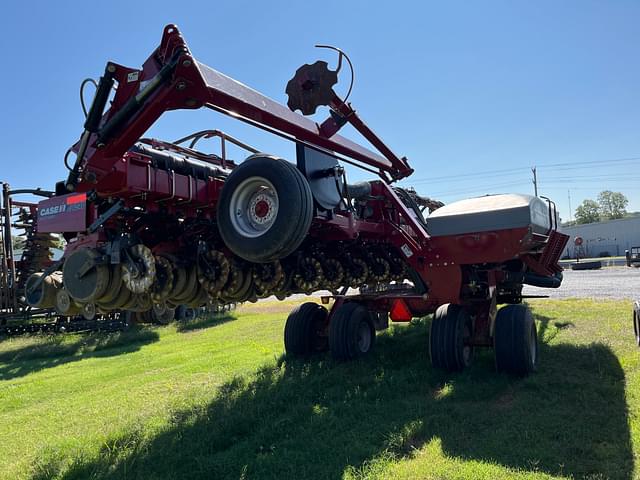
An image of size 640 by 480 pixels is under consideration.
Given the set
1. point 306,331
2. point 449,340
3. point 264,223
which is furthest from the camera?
point 306,331

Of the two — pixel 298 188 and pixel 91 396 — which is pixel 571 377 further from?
pixel 91 396

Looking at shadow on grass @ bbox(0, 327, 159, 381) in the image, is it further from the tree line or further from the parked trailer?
the tree line

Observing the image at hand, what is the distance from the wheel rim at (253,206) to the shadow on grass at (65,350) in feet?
24.9

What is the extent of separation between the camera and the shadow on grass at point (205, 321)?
14.1m

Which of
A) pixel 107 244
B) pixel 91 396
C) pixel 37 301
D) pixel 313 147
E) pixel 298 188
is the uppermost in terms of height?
pixel 313 147

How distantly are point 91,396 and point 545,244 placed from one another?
6.78m

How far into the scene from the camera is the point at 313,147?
4.97m

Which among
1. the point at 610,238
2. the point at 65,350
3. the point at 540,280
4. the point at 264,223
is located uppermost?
the point at 610,238

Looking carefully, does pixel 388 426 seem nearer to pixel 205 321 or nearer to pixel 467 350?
pixel 467 350

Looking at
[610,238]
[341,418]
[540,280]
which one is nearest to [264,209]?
[341,418]

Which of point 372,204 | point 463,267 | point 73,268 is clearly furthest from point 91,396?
point 463,267

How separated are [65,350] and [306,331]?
7.27 metres

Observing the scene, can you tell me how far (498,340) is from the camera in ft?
19.1

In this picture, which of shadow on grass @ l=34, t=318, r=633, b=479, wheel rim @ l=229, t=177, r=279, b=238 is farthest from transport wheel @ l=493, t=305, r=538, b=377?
wheel rim @ l=229, t=177, r=279, b=238
